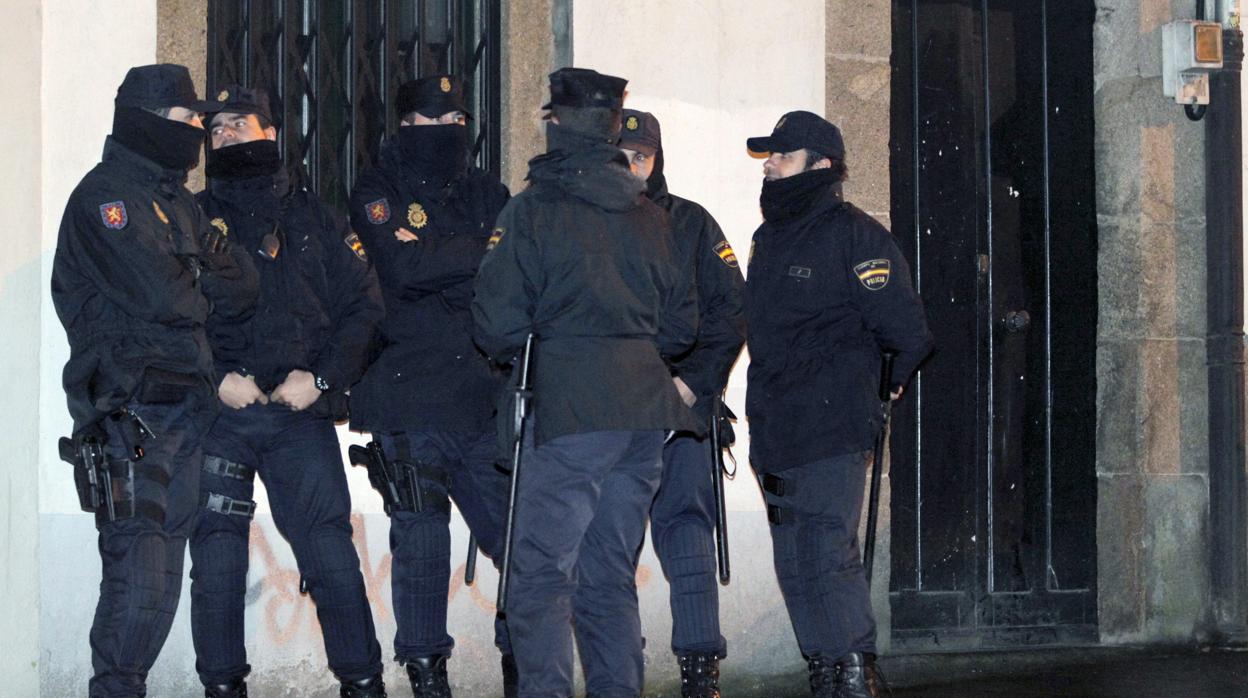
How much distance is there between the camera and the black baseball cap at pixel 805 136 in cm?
600

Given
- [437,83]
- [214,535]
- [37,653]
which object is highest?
[437,83]

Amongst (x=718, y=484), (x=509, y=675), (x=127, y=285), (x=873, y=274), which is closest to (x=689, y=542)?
(x=718, y=484)

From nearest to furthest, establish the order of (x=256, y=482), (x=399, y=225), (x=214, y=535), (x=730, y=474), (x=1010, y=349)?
(x=214, y=535), (x=399, y=225), (x=256, y=482), (x=730, y=474), (x=1010, y=349)

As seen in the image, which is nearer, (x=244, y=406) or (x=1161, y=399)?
(x=244, y=406)

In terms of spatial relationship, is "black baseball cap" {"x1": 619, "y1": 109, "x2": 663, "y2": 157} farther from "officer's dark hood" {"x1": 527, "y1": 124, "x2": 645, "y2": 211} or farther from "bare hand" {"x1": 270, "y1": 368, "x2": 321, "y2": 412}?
"bare hand" {"x1": 270, "y1": 368, "x2": 321, "y2": 412}

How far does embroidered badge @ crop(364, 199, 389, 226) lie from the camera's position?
5.95 meters

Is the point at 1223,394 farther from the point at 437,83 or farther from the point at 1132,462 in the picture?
the point at 437,83

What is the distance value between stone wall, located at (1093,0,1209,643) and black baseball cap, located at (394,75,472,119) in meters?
3.47

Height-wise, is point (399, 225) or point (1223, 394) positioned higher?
point (399, 225)

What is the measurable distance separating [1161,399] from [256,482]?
417 cm

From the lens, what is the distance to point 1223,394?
7953 millimetres

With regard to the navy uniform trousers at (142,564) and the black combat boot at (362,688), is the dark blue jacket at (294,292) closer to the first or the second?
the navy uniform trousers at (142,564)

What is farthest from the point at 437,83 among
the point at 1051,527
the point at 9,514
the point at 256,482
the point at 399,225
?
the point at 1051,527

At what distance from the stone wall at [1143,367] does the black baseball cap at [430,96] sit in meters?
3.47
